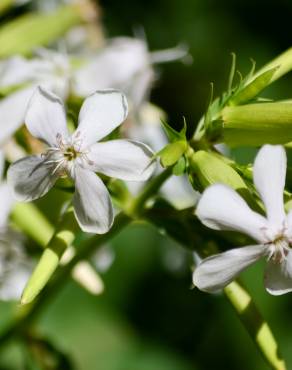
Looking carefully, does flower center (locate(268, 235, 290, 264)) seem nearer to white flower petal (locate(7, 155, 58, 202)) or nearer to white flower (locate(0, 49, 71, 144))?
white flower petal (locate(7, 155, 58, 202))

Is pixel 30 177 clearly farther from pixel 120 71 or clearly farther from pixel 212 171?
pixel 120 71

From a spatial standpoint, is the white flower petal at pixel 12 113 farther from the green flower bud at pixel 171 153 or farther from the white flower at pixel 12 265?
the green flower bud at pixel 171 153

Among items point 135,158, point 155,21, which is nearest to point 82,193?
point 135,158

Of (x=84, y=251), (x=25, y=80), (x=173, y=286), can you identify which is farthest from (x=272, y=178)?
(x=173, y=286)

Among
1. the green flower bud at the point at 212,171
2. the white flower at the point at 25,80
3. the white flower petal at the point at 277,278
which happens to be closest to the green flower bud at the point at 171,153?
the green flower bud at the point at 212,171

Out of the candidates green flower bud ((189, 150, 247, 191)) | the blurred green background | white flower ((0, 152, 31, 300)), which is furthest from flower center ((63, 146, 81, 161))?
the blurred green background

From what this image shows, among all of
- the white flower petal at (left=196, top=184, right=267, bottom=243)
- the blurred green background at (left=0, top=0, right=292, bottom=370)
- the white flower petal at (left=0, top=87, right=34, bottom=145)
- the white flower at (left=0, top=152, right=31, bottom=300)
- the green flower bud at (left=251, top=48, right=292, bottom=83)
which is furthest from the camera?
the blurred green background at (left=0, top=0, right=292, bottom=370)

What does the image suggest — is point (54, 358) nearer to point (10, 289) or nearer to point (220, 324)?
point (10, 289)
